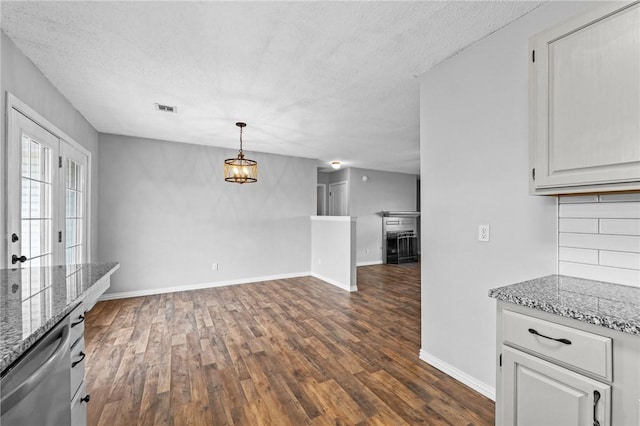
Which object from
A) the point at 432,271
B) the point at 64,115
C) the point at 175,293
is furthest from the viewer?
the point at 175,293

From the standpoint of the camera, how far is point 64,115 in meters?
2.96

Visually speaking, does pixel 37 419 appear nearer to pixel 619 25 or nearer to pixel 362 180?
pixel 619 25

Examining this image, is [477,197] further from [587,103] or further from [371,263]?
[371,263]

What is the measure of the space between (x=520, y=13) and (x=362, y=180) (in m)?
5.70

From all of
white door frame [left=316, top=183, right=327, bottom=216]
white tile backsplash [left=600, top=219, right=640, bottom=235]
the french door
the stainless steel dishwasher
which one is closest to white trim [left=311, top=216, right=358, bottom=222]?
white door frame [left=316, top=183, right=327, bottom=216]

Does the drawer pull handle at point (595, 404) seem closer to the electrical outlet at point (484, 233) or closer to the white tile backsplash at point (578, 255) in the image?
the white tile backsplash at point (578, 255)

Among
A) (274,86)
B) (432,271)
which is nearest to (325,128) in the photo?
(274,86)

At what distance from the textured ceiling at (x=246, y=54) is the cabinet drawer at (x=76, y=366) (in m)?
1.82

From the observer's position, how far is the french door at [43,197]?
209 cm

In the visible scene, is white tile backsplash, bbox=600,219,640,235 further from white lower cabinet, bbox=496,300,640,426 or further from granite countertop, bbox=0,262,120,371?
granite countertop, bbox=0,262,120,371

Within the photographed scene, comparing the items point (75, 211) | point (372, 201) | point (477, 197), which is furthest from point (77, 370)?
point (372, 201)

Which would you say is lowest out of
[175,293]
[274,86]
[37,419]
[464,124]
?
[175,293]

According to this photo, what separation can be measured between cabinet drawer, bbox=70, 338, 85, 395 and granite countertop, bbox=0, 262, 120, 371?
26 cm

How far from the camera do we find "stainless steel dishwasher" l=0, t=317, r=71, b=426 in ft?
2.40
